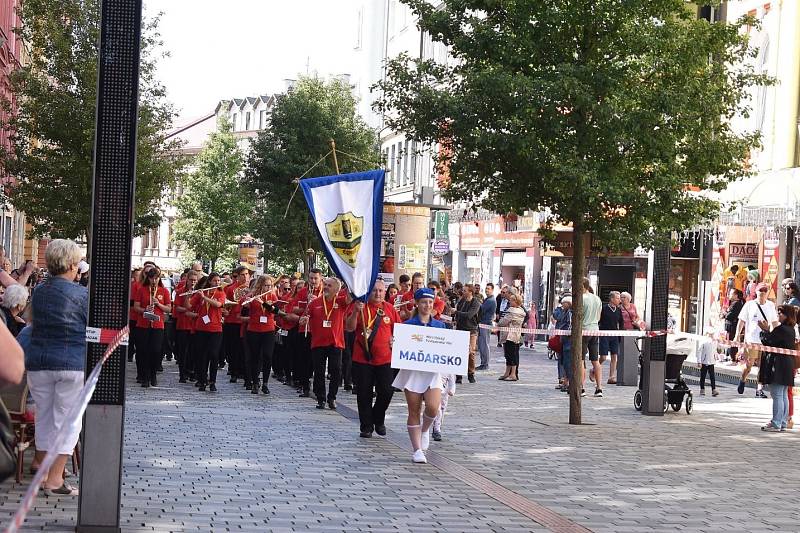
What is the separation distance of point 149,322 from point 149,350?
17.5 inches

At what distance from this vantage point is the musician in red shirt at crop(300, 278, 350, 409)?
17969 millimetres

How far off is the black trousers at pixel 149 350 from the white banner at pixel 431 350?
27.2 ft

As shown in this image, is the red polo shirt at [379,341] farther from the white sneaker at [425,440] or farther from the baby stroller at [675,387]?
the baby stroller at [675,387]

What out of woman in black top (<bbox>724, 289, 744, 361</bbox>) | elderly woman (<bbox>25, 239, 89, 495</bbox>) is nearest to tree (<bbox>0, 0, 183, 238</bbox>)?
woman in black top (<bbox>724, 289, 744, 361</bbox>)

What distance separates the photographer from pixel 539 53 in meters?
16.9

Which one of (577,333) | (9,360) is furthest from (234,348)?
(9,360)

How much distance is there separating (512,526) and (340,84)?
47971mm

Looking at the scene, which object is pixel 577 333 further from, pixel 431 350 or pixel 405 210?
pixel 405 210

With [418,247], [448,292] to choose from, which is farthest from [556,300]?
[448,292]

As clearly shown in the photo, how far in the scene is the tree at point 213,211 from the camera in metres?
→ 82.7

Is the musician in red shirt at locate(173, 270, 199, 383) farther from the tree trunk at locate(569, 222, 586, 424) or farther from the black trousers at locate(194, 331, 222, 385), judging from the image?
the tree trunk at locate(569, 222, 586, 424)

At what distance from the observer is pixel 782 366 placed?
58.7 feet

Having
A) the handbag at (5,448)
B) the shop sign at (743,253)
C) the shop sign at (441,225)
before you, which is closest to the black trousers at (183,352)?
the shop sign at (743,253)

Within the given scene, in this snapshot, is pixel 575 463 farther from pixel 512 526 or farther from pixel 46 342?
pixel 46 342
